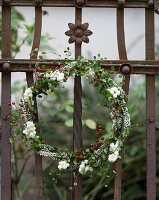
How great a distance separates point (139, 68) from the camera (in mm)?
1341

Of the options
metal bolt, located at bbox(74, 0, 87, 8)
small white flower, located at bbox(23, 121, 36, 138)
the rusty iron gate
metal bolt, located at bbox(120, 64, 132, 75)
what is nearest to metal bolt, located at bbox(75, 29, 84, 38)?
the rusty iron gate

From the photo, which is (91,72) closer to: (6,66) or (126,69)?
(126,69)

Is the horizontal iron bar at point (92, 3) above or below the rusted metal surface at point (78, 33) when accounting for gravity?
above

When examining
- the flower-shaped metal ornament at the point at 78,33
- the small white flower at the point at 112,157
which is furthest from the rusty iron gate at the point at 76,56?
the small white flower at the point at 112,157

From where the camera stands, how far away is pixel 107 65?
1.32 metres

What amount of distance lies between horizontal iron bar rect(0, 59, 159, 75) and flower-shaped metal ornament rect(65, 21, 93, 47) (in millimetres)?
112

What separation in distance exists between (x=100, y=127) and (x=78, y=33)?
43 centimetres

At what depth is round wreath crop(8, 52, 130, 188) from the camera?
126cm

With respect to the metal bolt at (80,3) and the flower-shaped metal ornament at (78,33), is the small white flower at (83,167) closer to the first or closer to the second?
the flower-shaped metal ornament at (78,33)

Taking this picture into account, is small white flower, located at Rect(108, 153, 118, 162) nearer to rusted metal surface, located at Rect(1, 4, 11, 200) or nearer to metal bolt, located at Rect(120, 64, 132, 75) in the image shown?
metal bolt, located at Rect(120, 64, 132, 75)

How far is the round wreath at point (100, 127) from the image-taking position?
1.26 m

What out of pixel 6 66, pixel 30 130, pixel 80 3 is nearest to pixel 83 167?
pixel 30 130

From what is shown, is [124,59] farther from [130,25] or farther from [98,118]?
[130,25]

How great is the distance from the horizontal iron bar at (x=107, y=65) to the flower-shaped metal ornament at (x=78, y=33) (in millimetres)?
112
